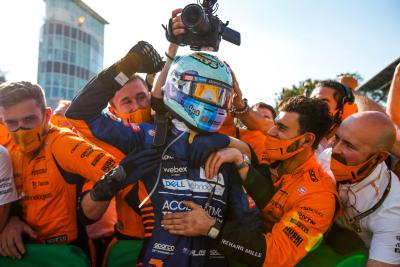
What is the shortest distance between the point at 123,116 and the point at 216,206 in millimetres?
1414

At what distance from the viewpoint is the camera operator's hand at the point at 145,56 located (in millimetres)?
2277

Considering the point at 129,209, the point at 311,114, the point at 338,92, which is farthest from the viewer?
the point at 338,92

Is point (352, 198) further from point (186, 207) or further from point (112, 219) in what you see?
point (112, 219)

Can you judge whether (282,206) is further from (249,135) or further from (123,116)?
(123,116)

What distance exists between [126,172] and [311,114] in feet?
5.08

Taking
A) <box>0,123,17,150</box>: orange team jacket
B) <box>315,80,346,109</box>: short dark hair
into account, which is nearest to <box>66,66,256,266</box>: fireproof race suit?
<box>0,123,17,150</box>: orange team jacket

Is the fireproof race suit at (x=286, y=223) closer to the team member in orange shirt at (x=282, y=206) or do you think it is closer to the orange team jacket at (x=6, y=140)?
the team member in orange shirt at (x=282, y=206)

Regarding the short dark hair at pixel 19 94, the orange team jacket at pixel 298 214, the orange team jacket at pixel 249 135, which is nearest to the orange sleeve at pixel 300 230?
the orange team jacket at pixel 298 214

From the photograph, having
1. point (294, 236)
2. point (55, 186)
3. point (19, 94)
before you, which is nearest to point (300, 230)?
Answer: point (294, 236)

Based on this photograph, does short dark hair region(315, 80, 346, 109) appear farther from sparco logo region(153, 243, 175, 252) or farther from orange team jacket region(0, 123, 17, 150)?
orange team jacket region(0, 123, 17, 150)

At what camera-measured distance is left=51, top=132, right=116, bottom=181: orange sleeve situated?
8.13 feet

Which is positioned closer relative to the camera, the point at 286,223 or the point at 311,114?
the point at 286,223

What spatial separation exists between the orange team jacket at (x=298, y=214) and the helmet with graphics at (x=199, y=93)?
725mm

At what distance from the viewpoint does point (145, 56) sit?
7.48 feet
